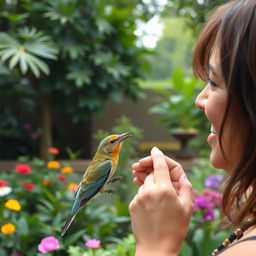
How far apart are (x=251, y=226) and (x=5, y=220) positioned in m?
1.68

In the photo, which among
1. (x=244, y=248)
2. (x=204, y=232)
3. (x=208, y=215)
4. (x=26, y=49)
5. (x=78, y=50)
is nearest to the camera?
(x=244, y=248)

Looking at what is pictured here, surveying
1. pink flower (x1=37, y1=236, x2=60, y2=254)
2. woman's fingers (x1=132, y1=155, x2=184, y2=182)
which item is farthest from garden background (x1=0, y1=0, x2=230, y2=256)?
woman's fingers (x1=132, y1=155, x2=184, y2=182)

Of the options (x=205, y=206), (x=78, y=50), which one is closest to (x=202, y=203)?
(x=205, y=206)

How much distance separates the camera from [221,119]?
0.79 meters

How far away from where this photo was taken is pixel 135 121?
671 cm

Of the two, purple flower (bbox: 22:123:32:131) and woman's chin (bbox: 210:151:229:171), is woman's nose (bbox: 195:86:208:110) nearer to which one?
woman's chin (bbox: 210:151:229:171)

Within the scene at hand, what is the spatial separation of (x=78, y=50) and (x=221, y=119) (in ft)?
12.8

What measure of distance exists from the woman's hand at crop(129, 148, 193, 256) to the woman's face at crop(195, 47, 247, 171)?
3.4 inches

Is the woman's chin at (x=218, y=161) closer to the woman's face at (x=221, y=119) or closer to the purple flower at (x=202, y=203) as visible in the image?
the woman's face at (x=221, y=119)

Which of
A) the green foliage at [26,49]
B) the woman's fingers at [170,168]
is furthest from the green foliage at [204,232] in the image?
the green foliage at [26,49]

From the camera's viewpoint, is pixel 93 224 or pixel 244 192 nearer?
pixel 244 192

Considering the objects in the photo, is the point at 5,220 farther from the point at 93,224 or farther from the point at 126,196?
the point at 126,196

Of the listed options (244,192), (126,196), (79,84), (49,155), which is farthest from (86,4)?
(244,192)

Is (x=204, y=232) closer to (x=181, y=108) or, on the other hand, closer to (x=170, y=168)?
(x=170, y=168)
